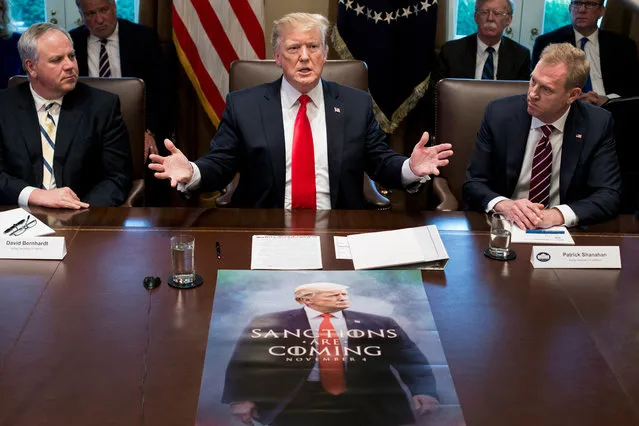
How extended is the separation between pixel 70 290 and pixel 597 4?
12.2 feet

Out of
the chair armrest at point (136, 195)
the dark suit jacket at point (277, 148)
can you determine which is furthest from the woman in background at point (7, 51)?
the dark suit jacket at point (277, 148)

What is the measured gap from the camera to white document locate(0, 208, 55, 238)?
6.79 feet

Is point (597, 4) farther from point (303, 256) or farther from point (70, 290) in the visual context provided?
point (70, 290)

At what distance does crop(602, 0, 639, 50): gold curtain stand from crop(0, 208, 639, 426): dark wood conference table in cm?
296

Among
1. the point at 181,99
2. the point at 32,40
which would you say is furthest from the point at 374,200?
the point at 181,99

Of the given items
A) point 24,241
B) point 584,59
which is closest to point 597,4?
point 584,59

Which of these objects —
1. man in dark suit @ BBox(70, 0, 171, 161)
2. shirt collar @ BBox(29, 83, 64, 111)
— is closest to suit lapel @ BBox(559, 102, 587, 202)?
shirt collar @ BBox(29, 83, 64, 111)

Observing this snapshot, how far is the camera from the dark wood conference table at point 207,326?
4.26 feet

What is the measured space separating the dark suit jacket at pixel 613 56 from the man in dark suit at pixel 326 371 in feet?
11.0

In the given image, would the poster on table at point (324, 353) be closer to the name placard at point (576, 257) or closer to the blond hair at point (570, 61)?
the name placard at point (576, 257)

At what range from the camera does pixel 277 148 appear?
2789 mm

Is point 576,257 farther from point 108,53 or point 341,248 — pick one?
point 108,53

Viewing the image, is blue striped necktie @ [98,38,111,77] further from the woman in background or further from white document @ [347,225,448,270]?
white document @ [347,225,448,270]

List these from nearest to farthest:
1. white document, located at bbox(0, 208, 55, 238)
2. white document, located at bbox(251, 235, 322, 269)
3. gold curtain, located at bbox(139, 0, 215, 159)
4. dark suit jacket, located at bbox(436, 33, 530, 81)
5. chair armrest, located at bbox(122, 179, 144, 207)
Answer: white document, located at bbox(251, 235, 322, 269) < white document, located at bbox(0, 208, 55, 238) < chair armrest, located at bbox(122, 179, 144, 207) < dark suit jacket, located at bbox(436, 33, 530, 81) < gold curtain, located at bbox(139, 0, 215, 159)
